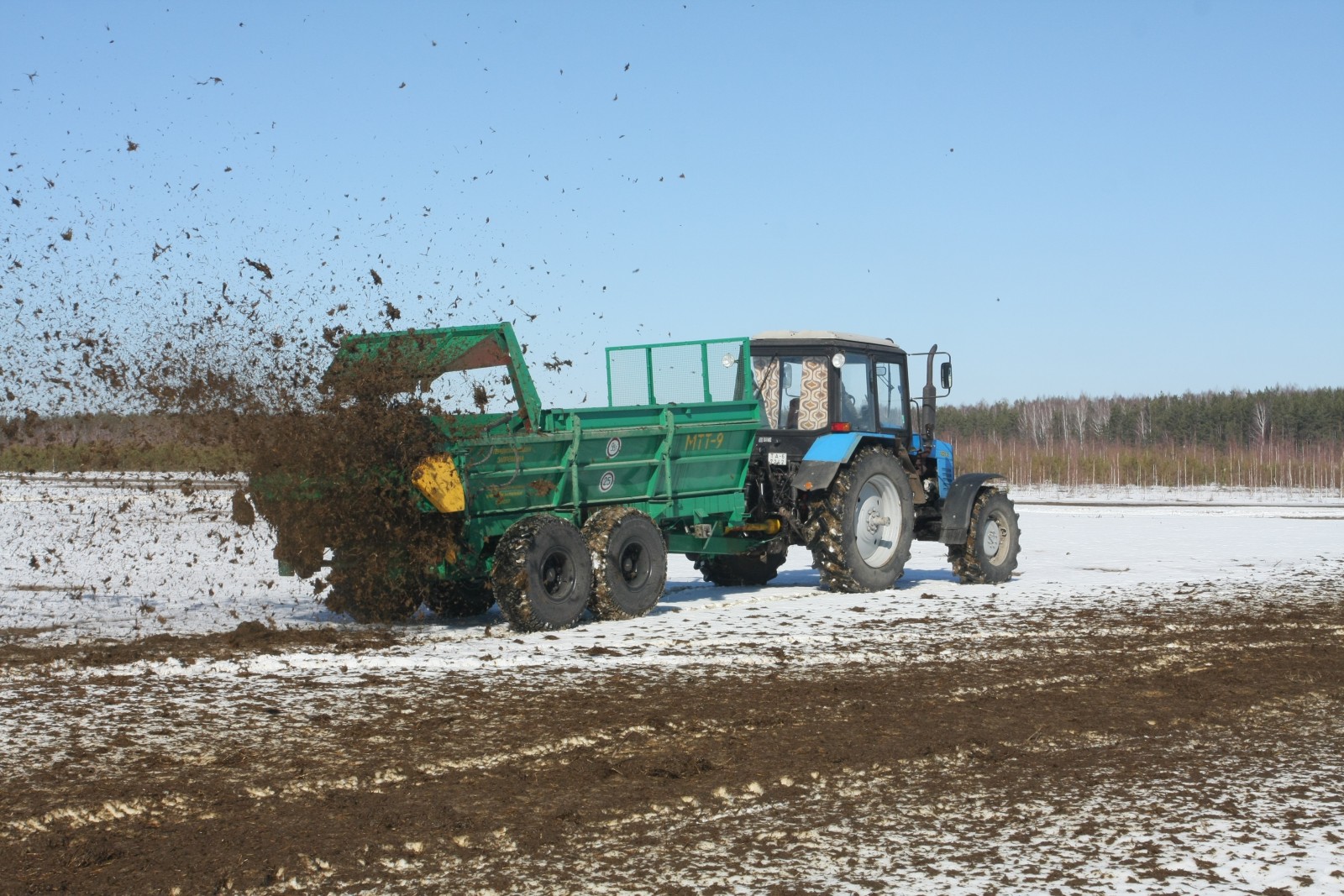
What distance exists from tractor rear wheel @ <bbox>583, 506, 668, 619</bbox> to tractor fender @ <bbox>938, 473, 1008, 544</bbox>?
366 cm

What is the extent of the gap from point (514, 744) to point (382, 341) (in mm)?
4650

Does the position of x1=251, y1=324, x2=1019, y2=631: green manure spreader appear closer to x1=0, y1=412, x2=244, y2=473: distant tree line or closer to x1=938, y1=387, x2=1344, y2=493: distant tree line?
x1=0, y1=412, x2=244, y2=473: distant tree line

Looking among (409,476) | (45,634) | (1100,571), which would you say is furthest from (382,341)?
(1100,571)

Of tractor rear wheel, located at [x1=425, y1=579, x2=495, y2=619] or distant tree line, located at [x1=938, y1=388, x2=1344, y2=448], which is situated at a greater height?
distant tree line, located at [x1=938, y1=388, x2=1344, y2=448]

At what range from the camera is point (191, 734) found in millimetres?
6211

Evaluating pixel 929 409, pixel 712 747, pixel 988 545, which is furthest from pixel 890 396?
pixel 712 747

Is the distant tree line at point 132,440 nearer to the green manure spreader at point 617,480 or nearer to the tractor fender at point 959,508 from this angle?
the green manure spreader at point 617,480

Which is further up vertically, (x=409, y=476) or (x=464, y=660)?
(x=409, y=476)

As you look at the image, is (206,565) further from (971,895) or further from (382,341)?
(971,895)

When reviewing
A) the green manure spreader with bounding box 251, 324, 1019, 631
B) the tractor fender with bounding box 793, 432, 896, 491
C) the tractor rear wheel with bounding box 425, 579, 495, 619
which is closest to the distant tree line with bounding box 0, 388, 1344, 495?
the green manure spreader with bounding box 251, 324, 1019, 631

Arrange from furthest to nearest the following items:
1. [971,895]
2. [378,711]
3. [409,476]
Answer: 1. [409,476]
2. [378,711]
3. [971,895]

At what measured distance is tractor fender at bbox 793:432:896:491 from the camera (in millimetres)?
11867

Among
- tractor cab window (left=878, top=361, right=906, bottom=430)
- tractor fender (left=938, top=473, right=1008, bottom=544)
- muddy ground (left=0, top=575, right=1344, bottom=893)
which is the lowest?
muddy ground (left=0, top=575, right=1344, bottom=893)

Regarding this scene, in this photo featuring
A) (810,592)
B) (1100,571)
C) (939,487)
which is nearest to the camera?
(810,592)
